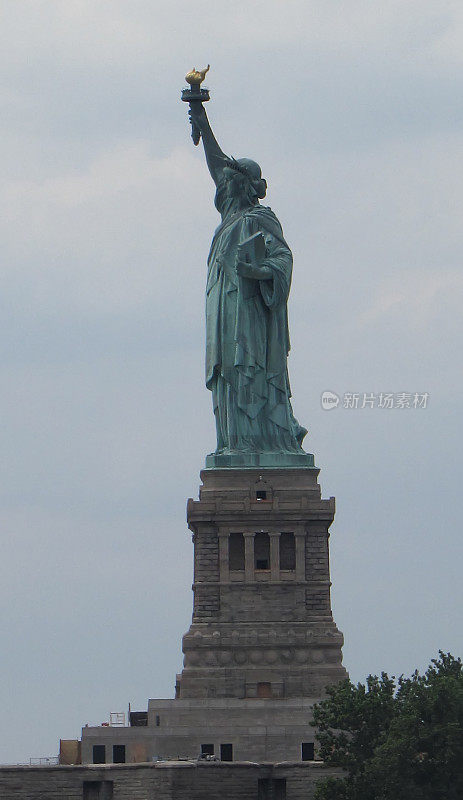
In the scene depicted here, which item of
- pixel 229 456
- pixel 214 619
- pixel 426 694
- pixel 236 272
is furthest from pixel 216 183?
pixel 426 694

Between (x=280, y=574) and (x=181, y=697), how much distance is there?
540 centimetres

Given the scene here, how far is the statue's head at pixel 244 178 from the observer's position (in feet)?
281

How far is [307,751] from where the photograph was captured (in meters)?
77.2

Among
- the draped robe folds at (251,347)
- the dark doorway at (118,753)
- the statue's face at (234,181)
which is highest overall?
the statue's face at (234,181)

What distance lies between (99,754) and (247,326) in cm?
1639

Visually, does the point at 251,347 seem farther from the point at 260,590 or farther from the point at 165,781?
the point at 165,781

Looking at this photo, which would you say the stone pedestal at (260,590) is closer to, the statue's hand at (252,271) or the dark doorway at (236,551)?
the dark doorway at (236,551)

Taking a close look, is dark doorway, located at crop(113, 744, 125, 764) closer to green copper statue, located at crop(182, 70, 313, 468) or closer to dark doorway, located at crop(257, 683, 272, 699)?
dark doorway, located at crop(257, 683, 272, 699)

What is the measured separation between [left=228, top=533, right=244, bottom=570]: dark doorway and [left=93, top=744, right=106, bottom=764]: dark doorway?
8.37m

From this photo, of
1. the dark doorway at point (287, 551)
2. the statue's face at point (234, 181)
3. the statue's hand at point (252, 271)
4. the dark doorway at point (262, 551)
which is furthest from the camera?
the statue's face at point (234, 181)

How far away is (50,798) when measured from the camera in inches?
2879

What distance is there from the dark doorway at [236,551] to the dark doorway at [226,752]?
23.5ft

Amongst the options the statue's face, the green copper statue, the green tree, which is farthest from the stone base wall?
the statue's face


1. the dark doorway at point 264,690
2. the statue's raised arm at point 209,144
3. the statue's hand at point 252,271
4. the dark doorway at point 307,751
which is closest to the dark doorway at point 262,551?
the dark doorway at point 264,690
